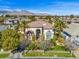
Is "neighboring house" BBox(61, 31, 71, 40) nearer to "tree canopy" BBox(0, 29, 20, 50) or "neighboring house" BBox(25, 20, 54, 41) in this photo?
"neighboring house" BBox(25, 20, 54, 41)

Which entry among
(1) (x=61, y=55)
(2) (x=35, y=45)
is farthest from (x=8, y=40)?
(1) (x=61, y=55)

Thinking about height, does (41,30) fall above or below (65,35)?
above

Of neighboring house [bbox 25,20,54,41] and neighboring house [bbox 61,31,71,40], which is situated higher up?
neighboring house [bbox 25,20,54,41]

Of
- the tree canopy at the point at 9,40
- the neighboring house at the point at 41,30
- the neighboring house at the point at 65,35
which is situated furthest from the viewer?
the neighboring house at the point at 41,30

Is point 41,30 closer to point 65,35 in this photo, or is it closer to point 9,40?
point 65,35

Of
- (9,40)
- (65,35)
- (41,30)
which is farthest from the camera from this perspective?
(65,35)

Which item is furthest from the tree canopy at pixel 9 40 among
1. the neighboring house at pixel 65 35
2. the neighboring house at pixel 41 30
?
the neighboring house at pixel 65 35

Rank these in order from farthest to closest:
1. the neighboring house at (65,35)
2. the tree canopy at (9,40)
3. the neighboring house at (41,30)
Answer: the neighboring house at (41,30)
the neighboring house at (65,35)
the tree canopy at (9,40)

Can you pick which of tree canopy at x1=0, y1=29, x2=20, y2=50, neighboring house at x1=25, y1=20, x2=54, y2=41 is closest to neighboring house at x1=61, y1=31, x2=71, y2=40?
neighboring house at x1=25, y1=20, x2=54, y2=41

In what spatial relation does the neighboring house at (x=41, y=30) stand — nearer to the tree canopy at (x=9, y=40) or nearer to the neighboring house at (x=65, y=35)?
the neighboring house at (x=65, y=35)

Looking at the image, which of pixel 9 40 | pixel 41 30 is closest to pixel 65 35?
pixel 41 30

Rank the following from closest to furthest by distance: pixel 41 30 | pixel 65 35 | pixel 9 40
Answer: pixel 9 40
pixel 41 30
pixel 65 35
